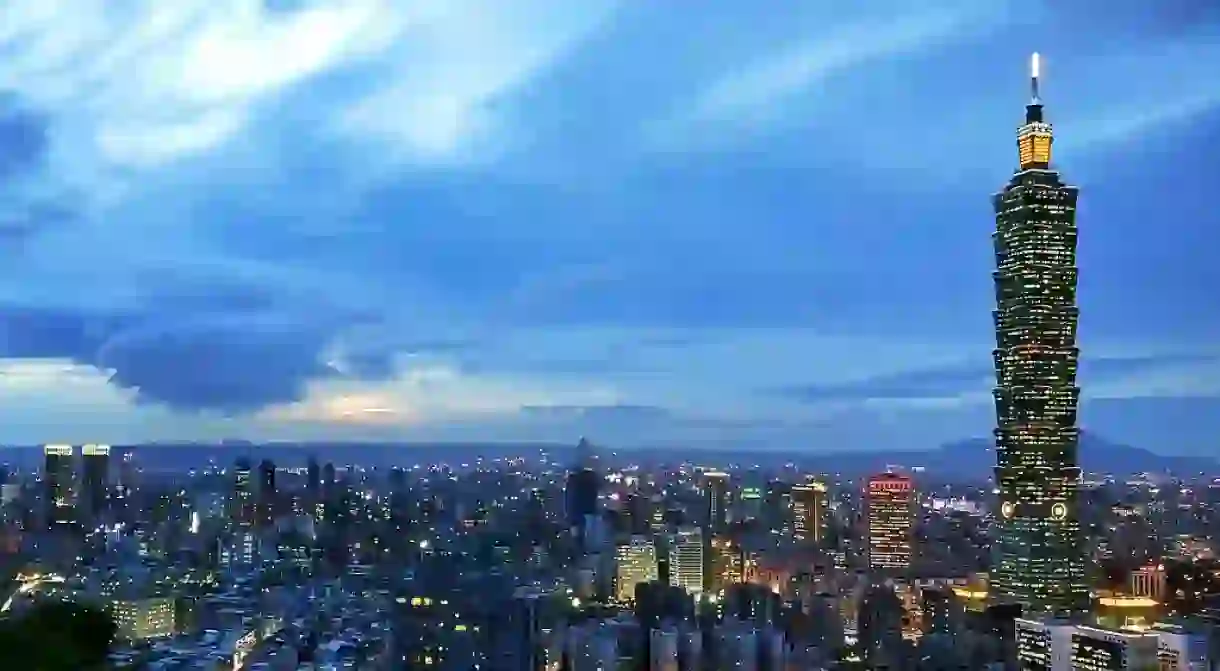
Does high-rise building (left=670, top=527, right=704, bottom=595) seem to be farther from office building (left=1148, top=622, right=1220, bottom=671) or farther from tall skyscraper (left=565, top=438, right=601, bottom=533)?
office building (left=1148, top=622, right=1220, bottom=671)

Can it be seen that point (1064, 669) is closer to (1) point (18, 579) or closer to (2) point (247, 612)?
(2) point (247, 612)

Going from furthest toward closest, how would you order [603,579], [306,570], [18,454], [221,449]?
[221,449] → [18,454] → [306,570] → [603,579]

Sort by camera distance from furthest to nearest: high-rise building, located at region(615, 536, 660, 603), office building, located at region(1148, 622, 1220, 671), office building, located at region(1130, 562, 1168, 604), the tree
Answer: high-rise building, located at region(615, 536, 660, 603) < office building, located at region(1130, 562, 1168, 604) < office building, located at region(1148, 622, 1220, 671) < the tree

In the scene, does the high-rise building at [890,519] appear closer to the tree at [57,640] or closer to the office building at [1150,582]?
the office building at [1150,582]

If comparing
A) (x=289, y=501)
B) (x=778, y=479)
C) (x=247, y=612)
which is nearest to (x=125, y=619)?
(x=247, y=612)

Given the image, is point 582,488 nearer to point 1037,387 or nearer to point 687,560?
point 687,560

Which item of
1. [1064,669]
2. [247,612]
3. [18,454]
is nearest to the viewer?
[1064,669]

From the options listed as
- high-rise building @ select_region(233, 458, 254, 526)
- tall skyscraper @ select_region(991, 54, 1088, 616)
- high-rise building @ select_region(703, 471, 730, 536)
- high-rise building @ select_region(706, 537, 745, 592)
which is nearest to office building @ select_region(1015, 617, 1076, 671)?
high-rise building @ select_region(706, 537, 745, 592)

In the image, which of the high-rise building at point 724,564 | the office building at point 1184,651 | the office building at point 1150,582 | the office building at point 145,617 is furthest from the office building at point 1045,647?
the office building at point 145,617

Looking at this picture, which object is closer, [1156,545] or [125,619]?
[125,619]
